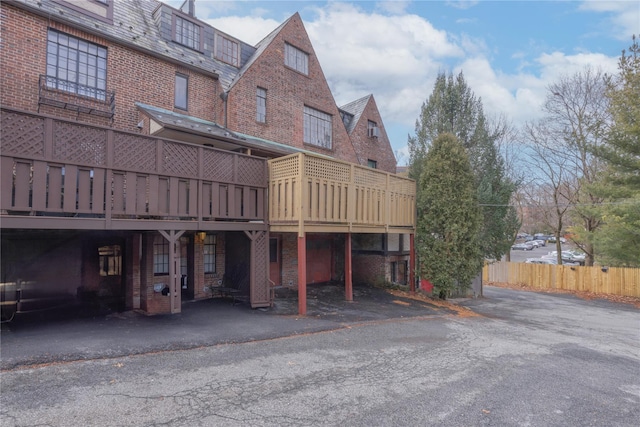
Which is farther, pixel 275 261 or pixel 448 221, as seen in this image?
pixel 275 261

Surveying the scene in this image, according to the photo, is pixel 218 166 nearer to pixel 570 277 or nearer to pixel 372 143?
pixel 372 143

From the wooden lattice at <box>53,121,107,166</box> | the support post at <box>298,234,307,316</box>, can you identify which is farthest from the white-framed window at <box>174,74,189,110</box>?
the support post at <box>298,234,307,316</box>

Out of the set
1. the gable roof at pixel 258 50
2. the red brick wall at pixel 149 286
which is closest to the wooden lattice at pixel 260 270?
the red brick wall at pixel 149 286

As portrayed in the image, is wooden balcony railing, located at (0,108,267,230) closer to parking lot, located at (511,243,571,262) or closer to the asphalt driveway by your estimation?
the asphalt driveway

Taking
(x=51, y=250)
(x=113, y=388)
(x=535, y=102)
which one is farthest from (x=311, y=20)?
(x=535, y=102)

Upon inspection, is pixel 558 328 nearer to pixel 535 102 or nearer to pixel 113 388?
pixel 113 388

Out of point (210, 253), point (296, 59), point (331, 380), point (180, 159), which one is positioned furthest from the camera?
point (296, 59)

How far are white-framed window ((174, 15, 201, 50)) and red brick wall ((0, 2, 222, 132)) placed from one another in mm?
1620

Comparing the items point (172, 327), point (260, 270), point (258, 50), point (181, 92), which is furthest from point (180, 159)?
point (258, 50)

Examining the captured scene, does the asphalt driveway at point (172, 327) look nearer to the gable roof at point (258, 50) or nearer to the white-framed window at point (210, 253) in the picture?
the white-framed window at point (210, 253)

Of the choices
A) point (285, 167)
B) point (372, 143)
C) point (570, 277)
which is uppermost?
point (372, 143)

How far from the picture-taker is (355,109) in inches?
783

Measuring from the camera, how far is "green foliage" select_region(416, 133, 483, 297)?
12.9 m

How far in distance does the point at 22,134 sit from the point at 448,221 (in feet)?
39.6
